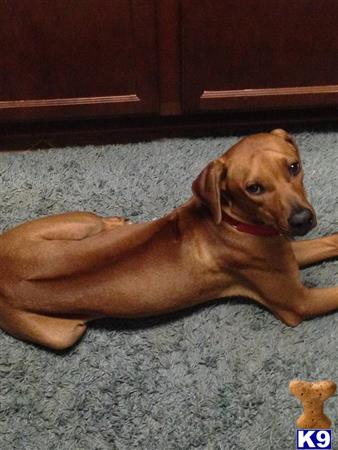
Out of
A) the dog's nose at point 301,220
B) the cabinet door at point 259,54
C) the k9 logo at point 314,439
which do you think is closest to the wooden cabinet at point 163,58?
the cabinet door at point 259,54

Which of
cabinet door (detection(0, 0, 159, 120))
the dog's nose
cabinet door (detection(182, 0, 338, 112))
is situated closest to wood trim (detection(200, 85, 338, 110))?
cabinet door (detection(182, 0, 338, 112))

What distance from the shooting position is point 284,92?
7.97ft

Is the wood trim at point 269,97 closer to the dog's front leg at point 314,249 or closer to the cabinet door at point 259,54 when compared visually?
the cabinet door at point 259,54

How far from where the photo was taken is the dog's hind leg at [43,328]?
1.99 m

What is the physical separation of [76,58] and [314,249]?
45.8 inches

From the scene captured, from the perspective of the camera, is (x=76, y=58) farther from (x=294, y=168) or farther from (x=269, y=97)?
(x=294, y=168)

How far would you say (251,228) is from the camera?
6.28 ft

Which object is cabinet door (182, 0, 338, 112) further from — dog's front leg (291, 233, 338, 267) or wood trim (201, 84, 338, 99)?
dog's front leg (291, 233, 338, 267)

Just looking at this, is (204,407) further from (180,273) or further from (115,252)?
(115,252)

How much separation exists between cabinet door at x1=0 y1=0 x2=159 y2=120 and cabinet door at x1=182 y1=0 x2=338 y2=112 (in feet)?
0.54

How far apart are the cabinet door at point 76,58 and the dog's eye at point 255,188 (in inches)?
32.0

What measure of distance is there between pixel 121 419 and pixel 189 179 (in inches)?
40.7

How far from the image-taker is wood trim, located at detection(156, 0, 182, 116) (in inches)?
84.5

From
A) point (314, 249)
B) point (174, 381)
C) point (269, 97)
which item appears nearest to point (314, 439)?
point (174, 381)
